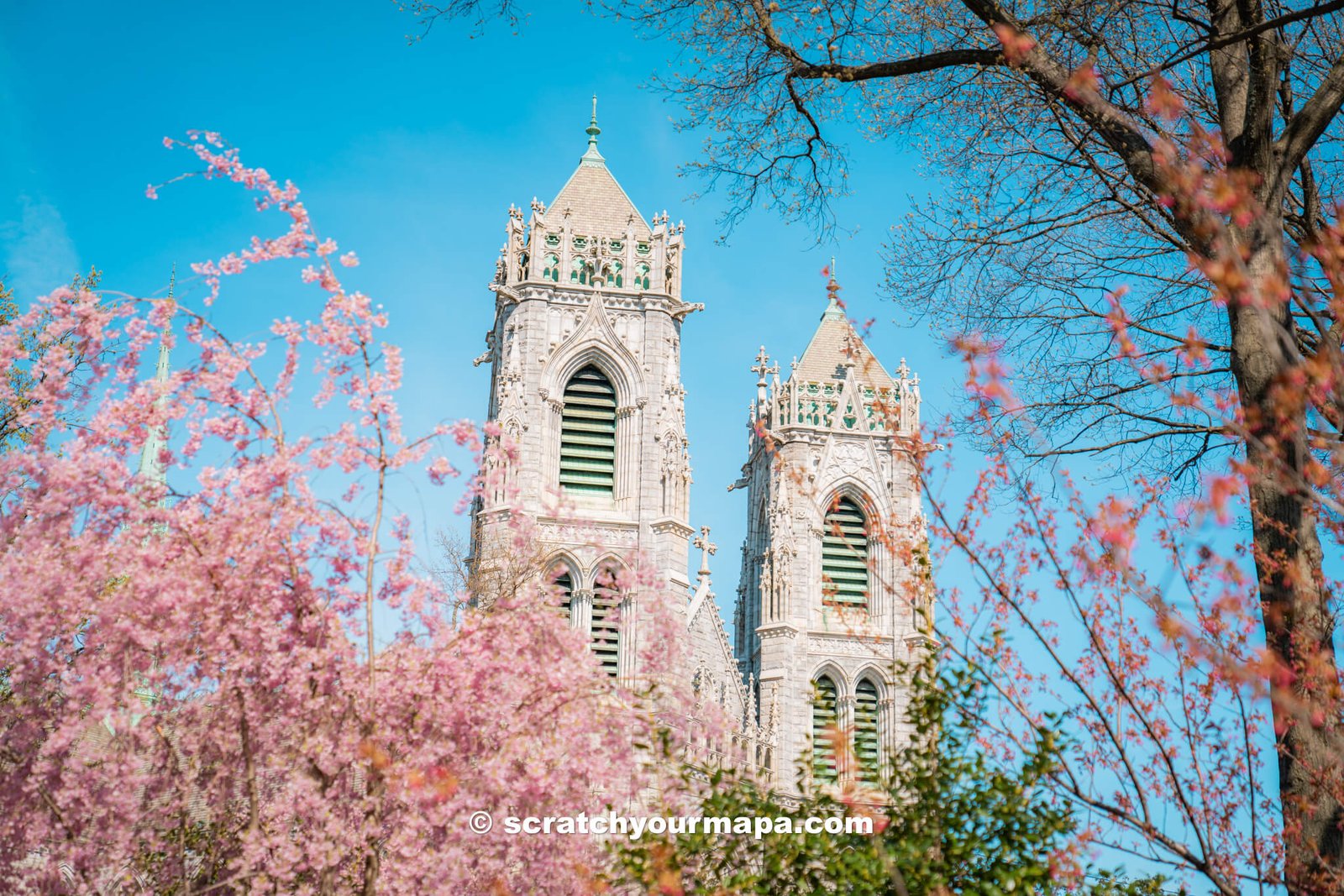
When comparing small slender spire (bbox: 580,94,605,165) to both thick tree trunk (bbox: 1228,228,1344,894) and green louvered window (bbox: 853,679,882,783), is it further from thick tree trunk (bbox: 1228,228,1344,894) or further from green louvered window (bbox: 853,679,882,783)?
thick tree trunk (bbox: 1228,228,1344,894)

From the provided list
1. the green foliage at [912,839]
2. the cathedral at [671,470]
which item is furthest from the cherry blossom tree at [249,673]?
the cathedral at [671,470]

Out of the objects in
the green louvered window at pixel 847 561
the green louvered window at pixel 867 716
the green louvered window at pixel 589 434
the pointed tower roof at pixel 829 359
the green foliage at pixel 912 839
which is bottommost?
the green foliage at pixel 912 839

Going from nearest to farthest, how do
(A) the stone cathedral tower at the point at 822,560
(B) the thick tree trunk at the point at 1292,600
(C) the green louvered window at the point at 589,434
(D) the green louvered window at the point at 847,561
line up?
(B) the thick tree trunk at the point at 1292,600 → (C) the green louvered window at the point at 589,434 → (A) the stone cathedral tower at the point at 822,560 → (D) the green louvered window at the point at 847,561

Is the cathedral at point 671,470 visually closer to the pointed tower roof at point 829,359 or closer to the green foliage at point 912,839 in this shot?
the pointed tower roof at point 829,359

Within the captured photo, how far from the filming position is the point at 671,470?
36.1 m

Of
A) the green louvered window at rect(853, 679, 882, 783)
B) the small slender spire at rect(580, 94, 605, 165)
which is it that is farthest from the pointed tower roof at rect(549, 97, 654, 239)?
the green louvered window at rect(853, 679, 882, 783)

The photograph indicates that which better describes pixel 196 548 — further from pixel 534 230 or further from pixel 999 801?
pixel 534 230

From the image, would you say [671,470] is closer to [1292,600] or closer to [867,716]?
[867,716]

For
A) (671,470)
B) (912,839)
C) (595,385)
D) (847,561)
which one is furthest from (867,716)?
(912,839)

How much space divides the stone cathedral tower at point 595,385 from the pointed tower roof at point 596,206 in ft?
0.17

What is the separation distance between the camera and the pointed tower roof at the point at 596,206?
128 feet

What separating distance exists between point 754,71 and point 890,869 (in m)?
6.72

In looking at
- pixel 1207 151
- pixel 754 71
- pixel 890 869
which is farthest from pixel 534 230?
pixel 890 869

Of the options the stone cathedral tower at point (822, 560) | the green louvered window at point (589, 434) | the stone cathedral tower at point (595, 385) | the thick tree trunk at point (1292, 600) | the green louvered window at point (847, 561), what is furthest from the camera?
the green louvered window at point (847, 561)
